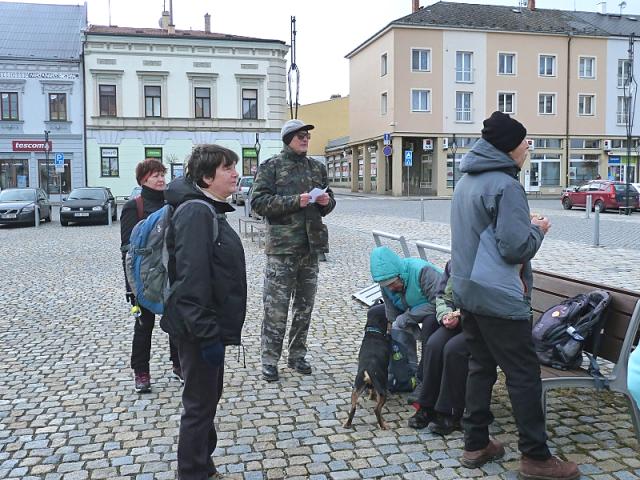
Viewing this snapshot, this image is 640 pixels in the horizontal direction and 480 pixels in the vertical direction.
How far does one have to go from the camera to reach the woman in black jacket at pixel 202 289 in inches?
125

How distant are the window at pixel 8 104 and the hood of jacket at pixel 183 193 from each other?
42858mm

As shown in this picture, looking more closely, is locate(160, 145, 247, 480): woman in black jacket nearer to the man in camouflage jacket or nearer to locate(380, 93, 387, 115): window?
the man in camouflage jacket

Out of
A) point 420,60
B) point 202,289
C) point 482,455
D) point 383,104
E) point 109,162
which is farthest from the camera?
point 383,104

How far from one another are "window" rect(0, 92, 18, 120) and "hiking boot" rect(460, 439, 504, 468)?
43526 millimetres

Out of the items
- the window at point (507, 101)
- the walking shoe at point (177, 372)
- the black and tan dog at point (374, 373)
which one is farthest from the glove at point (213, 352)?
the window at point (507, 101)

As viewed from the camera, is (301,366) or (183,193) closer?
(183,193)

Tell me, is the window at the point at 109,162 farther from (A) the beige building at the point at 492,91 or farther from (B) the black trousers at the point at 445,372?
(B) the black trousers at the point at 445,372

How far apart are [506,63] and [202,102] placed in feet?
71.5

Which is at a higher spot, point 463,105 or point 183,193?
point 463,105

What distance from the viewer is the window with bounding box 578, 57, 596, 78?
49.7m

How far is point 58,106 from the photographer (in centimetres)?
4212

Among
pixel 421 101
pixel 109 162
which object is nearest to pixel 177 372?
pixel 109 162

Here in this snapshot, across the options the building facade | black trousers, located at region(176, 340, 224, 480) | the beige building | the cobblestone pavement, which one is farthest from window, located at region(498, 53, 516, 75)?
black trousers, located at region(176, 340, 224, 480)

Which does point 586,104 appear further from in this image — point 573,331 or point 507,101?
point 573,331
